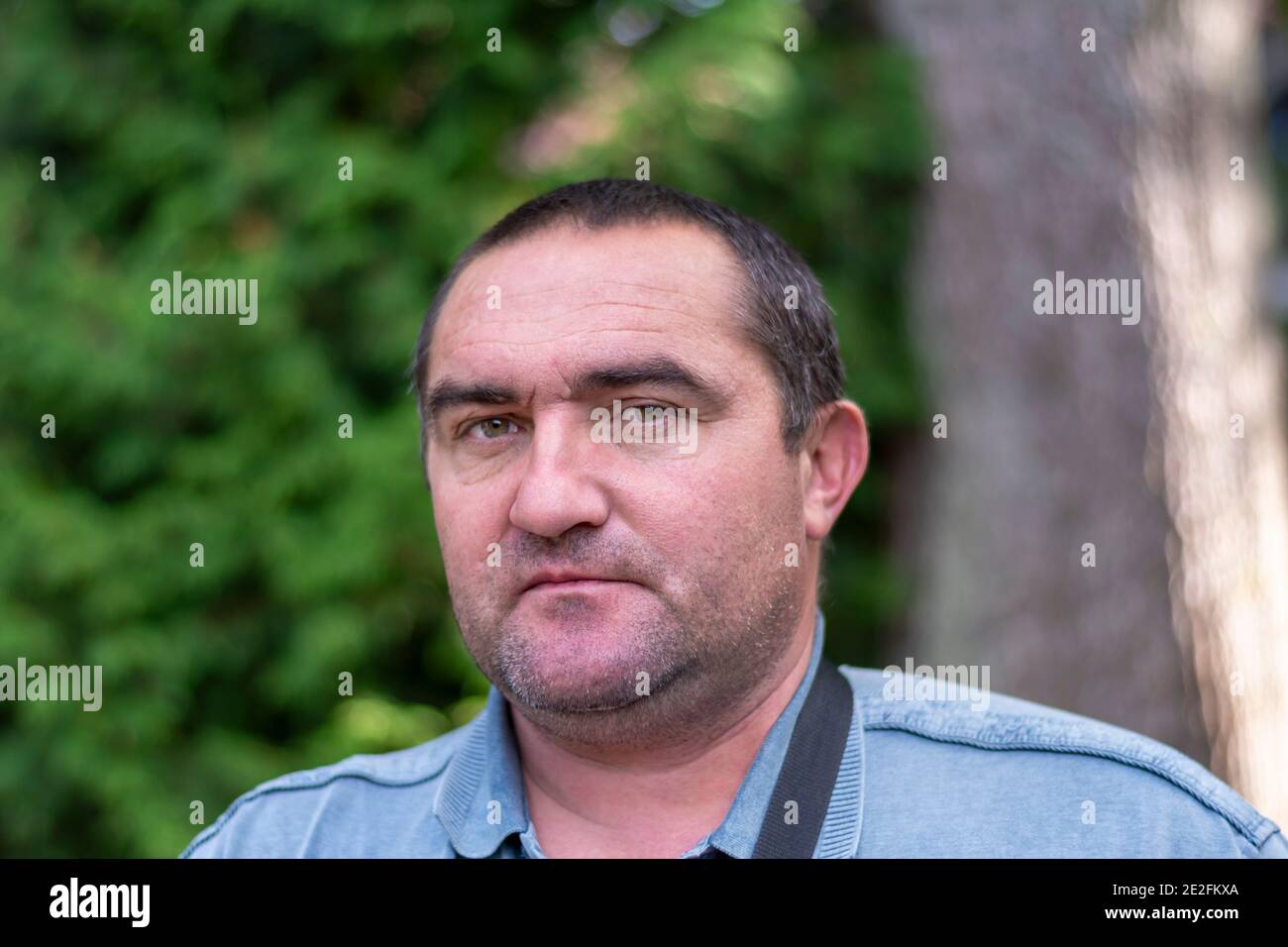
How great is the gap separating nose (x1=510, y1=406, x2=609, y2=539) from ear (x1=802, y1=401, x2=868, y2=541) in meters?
0.42

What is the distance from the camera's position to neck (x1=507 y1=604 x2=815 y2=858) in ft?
5.74

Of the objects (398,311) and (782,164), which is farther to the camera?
(782,164)

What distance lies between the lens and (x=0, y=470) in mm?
3695

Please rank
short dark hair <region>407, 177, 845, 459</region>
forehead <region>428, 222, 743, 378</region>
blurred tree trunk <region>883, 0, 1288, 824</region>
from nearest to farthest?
forehead <region>428, 222, 743, 378</region> → short dark hair <region>407, 177, 845, 459</region> → blurred tree trunk <region>883, 0, 1288, 824</region>

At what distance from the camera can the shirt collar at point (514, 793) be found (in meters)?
1.66

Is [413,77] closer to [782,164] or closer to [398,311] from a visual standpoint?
[398,311]

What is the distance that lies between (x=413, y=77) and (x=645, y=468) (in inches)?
111

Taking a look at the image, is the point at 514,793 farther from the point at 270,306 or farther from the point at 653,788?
the point at 270,306

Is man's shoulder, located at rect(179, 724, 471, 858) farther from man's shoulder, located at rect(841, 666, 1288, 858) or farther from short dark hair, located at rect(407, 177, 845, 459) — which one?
man's shoulder, located at rect(841, 666, 1288, 858)

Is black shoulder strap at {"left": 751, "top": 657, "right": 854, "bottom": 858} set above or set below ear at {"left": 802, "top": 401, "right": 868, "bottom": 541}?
below

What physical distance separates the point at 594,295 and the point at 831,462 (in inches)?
21.0

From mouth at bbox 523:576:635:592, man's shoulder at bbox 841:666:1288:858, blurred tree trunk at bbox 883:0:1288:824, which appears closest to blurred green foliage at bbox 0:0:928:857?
blurred tree trunk at bbox 883:0:1288:824

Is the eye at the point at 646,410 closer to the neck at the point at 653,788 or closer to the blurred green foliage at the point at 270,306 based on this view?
the neck at the point at 653,788
